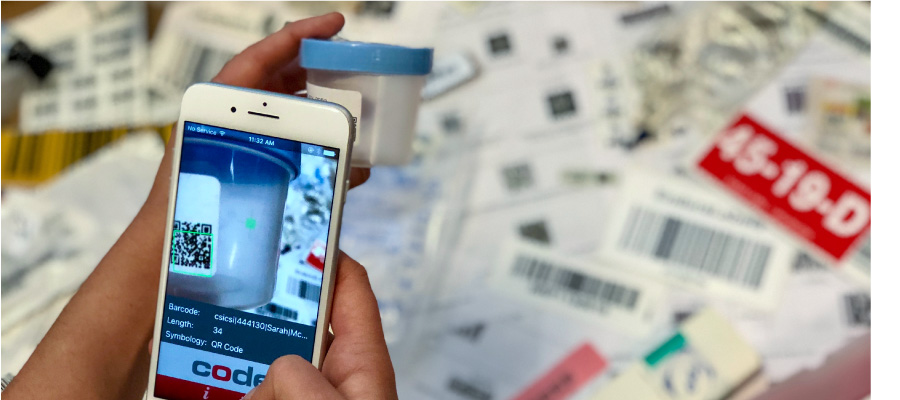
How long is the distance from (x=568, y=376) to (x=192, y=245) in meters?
0.32

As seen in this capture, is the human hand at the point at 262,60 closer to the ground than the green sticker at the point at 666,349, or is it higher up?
higher up

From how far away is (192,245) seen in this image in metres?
0.37

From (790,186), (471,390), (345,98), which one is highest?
(345,98)

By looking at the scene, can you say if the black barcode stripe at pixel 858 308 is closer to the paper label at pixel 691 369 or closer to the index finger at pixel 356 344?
the paper label at pixel 691 369

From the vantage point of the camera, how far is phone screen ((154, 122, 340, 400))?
14.1 inches

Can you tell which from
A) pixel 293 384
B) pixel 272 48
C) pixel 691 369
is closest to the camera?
pixel 293 384

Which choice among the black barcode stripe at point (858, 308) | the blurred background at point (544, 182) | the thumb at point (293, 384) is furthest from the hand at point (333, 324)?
the black barcode stripe at point (858, 308)

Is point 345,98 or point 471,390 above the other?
point 345,98

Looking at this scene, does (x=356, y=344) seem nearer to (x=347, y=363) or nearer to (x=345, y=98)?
(x=347, y=363)

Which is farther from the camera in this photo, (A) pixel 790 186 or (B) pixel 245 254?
(A) pixel 790 186

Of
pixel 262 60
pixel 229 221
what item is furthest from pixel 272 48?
pixel 229 221

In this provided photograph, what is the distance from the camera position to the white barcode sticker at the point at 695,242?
55 centimetres

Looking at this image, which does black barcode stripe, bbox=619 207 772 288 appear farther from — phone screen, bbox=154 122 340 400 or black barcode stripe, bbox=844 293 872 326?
phone screen, bbox=154 122 340 400

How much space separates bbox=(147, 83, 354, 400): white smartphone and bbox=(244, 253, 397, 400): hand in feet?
0.03
